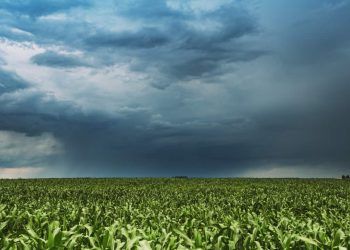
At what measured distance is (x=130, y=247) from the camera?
18.1 feet

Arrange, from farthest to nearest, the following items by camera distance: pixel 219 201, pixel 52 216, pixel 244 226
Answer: pixel 219 201, pixel 52 216, pixel 244 226

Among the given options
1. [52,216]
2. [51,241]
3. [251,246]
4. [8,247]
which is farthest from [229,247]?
[52,216]

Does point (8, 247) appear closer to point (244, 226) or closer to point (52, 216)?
point (244, 226)

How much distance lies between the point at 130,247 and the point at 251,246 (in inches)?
77.8

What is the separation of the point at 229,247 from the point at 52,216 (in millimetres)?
7283

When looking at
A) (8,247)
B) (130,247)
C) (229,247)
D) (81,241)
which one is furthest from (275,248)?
(8,247)

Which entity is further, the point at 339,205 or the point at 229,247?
the point at 339,205

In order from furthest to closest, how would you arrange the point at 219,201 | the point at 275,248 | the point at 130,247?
1. the point at 219,201
2. the point at 275,248
3. the point at 130,247

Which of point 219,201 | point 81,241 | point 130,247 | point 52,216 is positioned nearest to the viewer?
point 130,247

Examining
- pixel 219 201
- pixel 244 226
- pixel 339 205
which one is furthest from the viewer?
pixel 219 201

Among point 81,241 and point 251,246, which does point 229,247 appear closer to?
point 251,246

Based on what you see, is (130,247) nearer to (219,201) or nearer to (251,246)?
(251,246)

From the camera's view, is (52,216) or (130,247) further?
(52,216)

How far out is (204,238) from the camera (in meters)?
7.40
